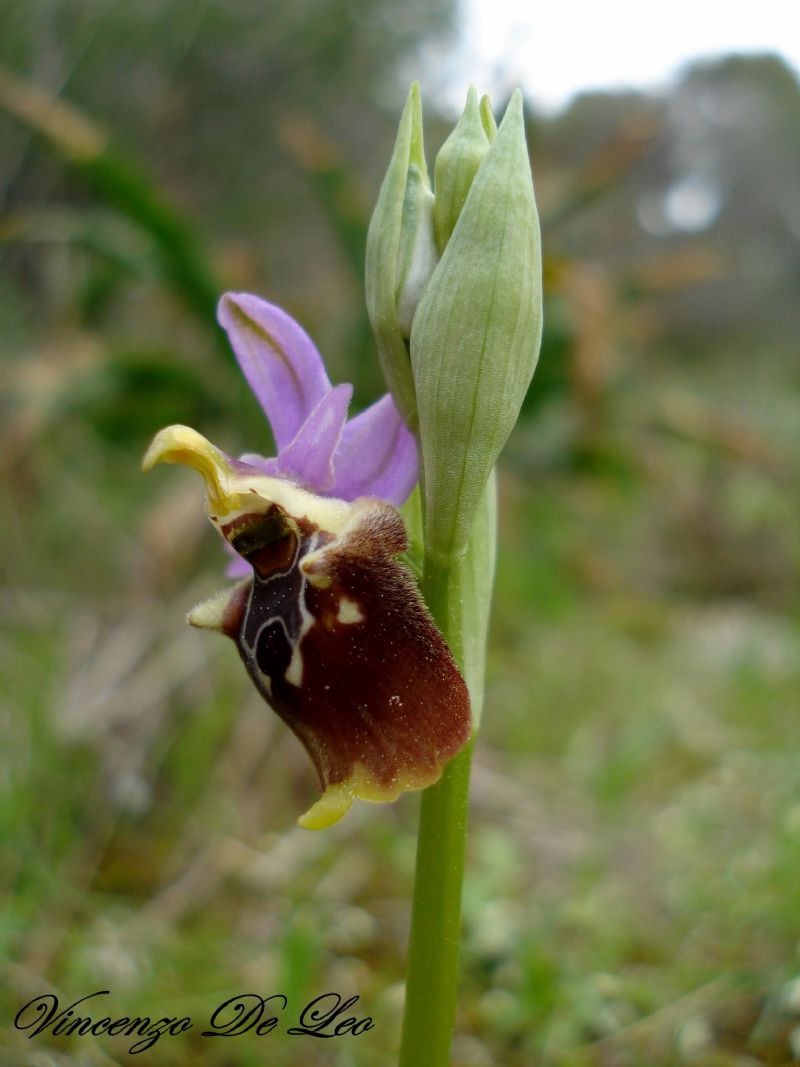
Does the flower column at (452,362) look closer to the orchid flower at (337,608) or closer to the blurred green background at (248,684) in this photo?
the orchid flower at (337,608)

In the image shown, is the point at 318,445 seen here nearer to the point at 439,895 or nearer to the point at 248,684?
the point at 439,895

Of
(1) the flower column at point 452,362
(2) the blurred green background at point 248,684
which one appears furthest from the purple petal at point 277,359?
(2) the blurred green background at point 248,684

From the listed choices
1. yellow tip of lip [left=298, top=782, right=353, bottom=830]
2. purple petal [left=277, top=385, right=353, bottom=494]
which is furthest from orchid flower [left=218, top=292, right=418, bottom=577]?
yellow tip of lip [left=298, top=782, right=353, bottom=830]

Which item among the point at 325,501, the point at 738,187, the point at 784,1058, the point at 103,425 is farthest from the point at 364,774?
the point at 738,187

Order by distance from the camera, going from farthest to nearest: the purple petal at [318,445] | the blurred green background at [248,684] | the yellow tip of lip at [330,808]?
the blurred green background at [248,684], the purple petal at [318,445], the yellow tip of lip at [330,808]

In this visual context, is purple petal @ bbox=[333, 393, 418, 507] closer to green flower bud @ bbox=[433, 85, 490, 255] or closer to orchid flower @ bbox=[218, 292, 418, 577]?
orchid flower @ bbox=[218, 292, 418, 577]

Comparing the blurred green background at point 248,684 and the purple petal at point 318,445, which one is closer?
the purple petal at point 318,445
